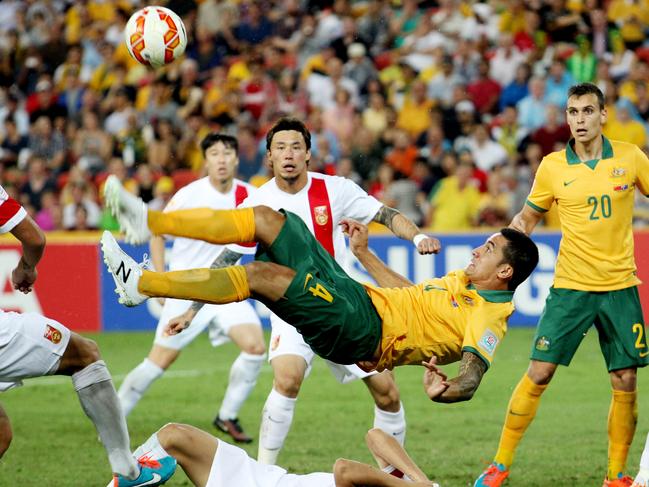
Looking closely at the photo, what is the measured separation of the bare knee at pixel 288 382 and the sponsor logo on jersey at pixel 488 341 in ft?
5.75

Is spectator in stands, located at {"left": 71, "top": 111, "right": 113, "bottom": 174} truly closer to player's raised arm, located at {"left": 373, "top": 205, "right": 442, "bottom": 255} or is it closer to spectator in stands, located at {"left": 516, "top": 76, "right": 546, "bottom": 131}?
spectator in stands, located at {"left": 516, "top": 76, "right": 546, "bottom": 131}

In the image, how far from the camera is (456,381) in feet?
19.8

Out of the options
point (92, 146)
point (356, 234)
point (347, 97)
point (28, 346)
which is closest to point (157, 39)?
point (356, 234)

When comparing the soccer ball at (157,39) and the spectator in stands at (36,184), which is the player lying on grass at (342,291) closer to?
the soccer ball at (157,39)

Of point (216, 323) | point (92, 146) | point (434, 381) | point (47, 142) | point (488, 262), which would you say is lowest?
point (216, 323)

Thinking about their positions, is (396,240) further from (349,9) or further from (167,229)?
(167,229)

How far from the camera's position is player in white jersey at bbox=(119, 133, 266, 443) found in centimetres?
988

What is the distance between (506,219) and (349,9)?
5496mm

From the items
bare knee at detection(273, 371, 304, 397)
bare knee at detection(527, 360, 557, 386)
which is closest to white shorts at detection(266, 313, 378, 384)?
bare knee at detection(273, 371, 304, 397)

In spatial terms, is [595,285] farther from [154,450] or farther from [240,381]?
[240,381]

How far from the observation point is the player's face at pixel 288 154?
781 centimetres

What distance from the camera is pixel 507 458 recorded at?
25.2ft

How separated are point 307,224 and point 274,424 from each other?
135 cm

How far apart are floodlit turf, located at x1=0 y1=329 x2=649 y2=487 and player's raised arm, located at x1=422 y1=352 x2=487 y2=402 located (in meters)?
1.81
